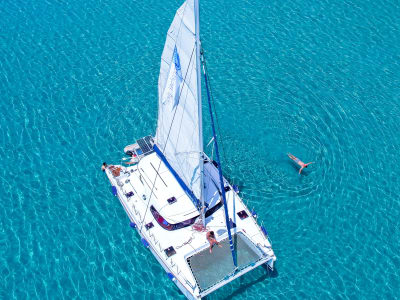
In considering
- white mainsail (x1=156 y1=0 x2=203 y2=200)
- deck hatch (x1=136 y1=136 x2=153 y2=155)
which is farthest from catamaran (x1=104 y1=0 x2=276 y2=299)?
deck hatch (x1=136 y1=136 x2=153 y2=155)

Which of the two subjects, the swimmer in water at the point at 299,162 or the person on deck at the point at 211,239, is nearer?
the person on deck at the point at 211,239

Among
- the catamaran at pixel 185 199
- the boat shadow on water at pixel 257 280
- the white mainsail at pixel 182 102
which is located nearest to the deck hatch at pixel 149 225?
the catamaran at pixel 185 199

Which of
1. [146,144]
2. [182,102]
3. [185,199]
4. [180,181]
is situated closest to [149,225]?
[185,199]

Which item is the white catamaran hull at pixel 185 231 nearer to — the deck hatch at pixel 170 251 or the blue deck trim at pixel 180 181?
the deck hatch at pixel 170 251

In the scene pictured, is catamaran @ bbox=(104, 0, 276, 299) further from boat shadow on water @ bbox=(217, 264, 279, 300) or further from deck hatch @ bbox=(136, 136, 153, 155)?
boat shadow on water @ bbox=(217, 264, 279, 300)

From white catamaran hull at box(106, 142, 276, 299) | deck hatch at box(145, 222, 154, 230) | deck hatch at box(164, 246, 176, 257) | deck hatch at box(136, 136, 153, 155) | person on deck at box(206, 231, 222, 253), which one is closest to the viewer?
white catamaran hull at box(106, 142, 276, 299)

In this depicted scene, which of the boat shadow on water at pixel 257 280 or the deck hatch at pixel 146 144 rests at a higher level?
the deck hatch at pixel 146 144

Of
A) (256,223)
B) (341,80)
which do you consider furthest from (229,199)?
(341,80)

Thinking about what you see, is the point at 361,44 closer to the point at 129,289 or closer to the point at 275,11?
the point at 275,11
